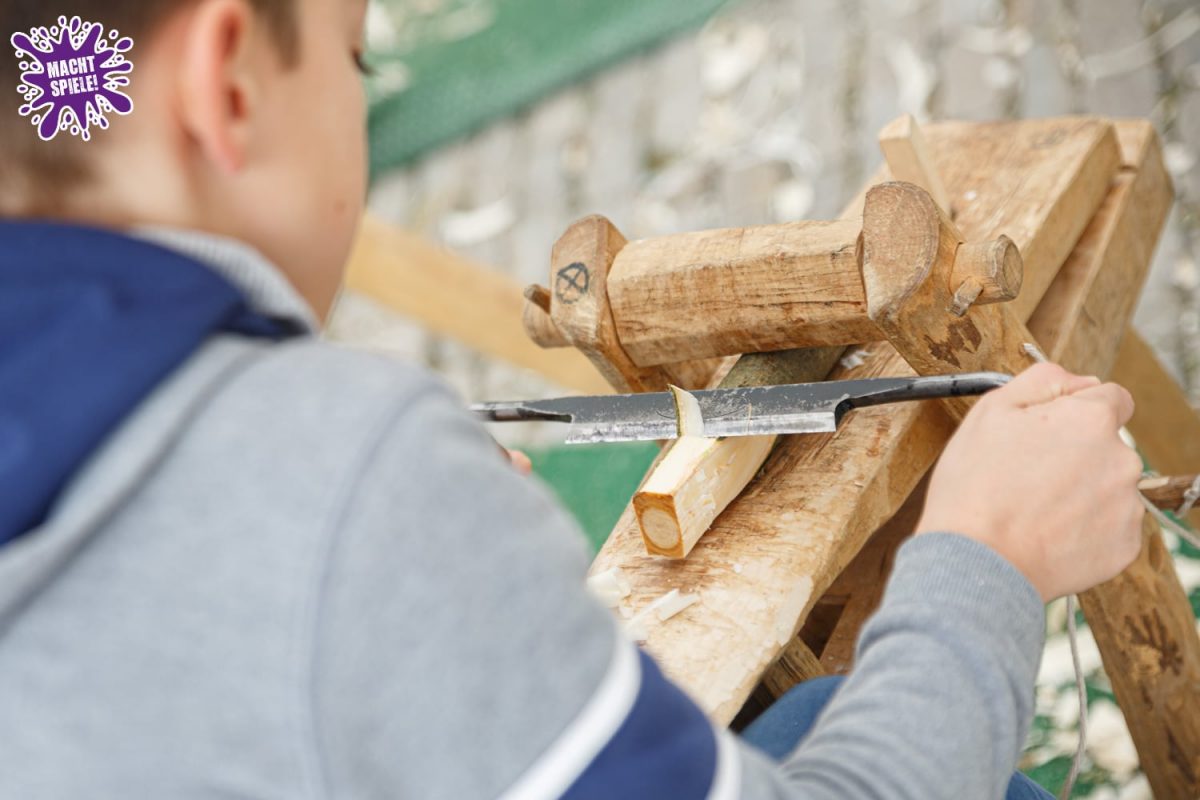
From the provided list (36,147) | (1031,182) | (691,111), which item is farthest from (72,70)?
(691,111)

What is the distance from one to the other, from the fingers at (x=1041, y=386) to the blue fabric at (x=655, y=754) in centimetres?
40

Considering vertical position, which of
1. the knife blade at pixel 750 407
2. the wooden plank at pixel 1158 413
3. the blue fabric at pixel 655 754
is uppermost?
the blue fabric at pixel 655 754

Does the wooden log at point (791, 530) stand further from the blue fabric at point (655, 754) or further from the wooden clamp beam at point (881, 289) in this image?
the blue fabric at point (655, 754)

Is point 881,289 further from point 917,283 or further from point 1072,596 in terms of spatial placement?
point 1072,596

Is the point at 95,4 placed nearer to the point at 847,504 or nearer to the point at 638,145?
the point at 847,504

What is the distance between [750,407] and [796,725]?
0.29 m

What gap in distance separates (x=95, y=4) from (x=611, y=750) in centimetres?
45

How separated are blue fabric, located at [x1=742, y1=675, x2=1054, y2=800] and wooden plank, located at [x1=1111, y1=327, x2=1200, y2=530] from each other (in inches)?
31.5

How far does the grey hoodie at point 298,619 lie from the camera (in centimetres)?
56

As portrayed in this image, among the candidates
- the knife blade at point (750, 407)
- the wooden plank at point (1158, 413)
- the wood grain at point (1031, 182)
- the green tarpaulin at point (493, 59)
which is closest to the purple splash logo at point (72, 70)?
the knife blade at point (750, 407)

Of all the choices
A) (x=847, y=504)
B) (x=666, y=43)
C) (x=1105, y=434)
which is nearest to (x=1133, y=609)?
(x=847, y=504)

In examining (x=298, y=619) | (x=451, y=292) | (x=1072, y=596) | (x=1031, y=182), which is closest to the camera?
(x=298, y=619)

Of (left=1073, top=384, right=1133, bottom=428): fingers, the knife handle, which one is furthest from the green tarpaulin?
(left=1073, top=384, right=1133, bottom=428): fingers

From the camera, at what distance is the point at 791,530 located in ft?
3.69
